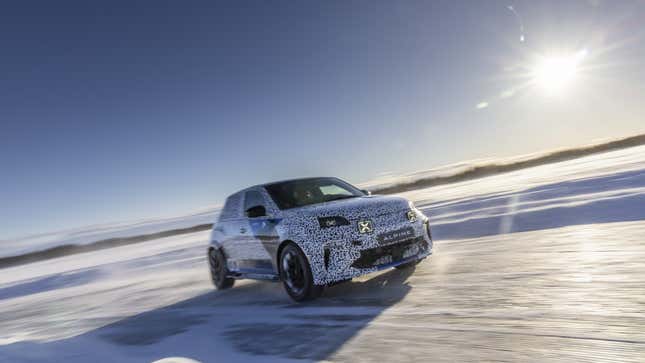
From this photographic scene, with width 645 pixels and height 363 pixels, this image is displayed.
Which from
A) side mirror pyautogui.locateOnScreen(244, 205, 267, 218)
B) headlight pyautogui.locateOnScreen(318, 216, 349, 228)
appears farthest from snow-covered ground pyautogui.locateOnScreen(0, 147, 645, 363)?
side mirror pyautogui.locateOnScreen(244, 205, 267, 218)

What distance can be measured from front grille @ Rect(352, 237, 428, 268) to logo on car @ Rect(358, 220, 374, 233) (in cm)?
23

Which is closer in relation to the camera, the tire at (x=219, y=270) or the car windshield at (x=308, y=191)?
the car windshield at (x=308, y=191)

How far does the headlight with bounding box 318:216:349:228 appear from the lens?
21.1 feet

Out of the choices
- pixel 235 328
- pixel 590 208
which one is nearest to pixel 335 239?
pixel 235 328

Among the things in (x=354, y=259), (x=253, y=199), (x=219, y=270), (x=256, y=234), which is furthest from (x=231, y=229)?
(x=354, y=259)

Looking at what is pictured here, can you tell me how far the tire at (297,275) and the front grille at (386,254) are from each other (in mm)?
595

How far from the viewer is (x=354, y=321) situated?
524 cm

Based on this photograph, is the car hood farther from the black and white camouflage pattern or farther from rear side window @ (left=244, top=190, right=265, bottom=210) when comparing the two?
rear side window @ (left=244, top=190, right=265, bottom=210)

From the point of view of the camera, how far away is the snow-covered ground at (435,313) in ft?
12.9

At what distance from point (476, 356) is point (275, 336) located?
7.20 feet

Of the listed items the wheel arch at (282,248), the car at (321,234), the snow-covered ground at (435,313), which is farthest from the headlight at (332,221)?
the snow-covered ground at (435,313)

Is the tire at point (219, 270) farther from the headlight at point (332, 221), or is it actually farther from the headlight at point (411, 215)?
the headlight at point (411, 215)

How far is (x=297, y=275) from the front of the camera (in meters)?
6.81

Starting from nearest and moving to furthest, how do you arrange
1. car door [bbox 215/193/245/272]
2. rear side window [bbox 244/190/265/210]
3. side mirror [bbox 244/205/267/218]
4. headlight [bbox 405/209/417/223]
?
headlight [bbox 405/209/417/223]
side mirror [bbox 244/205/267/218]
rear side window [bbox 244/190/265/210]
car door [bbox 215/193/245/272]
